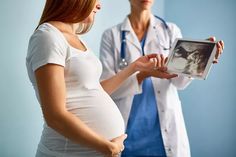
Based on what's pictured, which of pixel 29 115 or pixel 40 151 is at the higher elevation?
pixel 40 151

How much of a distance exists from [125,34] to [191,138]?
3.76 feet

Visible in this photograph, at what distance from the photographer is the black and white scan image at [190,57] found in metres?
1.41

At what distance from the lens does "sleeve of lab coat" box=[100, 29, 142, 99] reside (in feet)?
5.04

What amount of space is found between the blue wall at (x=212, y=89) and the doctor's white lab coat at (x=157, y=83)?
79 cm

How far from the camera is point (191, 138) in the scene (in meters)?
2.47

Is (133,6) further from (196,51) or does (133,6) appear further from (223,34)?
(223,34)

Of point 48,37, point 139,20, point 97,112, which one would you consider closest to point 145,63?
point 139,20

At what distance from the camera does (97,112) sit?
1013 millimetres

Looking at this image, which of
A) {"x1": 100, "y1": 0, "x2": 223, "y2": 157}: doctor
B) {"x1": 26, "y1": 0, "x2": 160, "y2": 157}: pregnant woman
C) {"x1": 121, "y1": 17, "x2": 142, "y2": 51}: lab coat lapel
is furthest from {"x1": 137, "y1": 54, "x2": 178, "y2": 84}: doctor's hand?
{"x1": 26, "y1": 0, "x2": 160, "y2": 157}: pregnant woman

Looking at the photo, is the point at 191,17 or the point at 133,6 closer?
the point at 133,6

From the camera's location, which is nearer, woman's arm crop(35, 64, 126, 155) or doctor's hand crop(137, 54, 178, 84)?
woman's arm crop(35, 64, 126, 155)

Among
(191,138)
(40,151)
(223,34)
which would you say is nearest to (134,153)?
(40,151)

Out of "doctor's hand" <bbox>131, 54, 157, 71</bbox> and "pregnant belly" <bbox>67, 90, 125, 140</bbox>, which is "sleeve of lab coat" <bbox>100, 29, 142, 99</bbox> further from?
"pregnant belly" <bbox>67, 90, 125, 140</bbox>

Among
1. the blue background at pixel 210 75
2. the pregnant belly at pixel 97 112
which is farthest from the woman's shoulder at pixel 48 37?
the blue background at pixel 210 75
